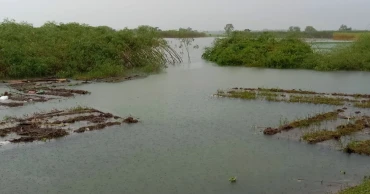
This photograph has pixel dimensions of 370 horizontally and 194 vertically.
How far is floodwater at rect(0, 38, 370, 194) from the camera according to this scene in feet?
30.4

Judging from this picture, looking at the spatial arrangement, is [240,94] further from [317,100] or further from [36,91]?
[36,91]

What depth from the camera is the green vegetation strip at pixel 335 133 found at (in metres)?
12.5

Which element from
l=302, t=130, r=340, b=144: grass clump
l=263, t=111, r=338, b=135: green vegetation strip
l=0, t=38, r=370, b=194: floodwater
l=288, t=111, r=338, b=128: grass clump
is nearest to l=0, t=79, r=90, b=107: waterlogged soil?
l=0, t=38, r=370, b=194: floodwater

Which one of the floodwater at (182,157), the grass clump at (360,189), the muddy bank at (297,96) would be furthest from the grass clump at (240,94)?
the grass clump at (360,189)

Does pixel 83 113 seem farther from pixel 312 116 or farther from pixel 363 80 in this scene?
pixel 363 80

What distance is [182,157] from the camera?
36.6ft

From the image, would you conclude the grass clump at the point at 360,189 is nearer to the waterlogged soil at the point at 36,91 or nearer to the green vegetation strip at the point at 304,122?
the green vegetation strip at the point at 304,122

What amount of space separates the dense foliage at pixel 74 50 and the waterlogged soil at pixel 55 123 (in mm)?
11034

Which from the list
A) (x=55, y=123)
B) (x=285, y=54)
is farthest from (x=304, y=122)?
(x=285, y=54)

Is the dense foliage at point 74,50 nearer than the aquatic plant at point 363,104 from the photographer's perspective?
No

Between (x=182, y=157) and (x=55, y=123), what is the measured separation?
5.65 meters

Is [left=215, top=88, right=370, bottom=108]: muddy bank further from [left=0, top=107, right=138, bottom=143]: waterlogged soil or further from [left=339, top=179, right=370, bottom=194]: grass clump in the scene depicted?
[left=339, top=179, right=370, bottom=194]: grass clump

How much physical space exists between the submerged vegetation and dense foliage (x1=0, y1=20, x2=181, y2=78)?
249 inches

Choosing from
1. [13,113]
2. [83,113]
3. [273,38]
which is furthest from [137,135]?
[273,38]
